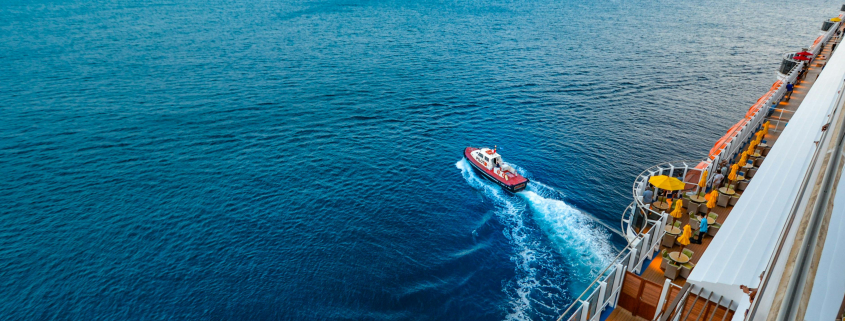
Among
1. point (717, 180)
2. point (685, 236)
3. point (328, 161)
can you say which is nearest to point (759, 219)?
point (685, 236)

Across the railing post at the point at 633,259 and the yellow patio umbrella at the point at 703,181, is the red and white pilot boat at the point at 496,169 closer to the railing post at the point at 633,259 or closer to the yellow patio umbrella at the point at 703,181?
the yellow patio umbrella at the point at 703,181

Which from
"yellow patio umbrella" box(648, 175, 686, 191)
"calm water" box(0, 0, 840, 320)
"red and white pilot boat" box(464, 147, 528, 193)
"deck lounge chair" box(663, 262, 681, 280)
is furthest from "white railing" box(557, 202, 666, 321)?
"red and white pilot boat" box(464, 147, 528, 193)

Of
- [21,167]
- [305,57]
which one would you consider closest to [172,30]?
[305,57]

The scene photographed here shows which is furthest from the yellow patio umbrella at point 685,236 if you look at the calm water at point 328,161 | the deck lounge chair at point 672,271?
the calm water at point 328,161

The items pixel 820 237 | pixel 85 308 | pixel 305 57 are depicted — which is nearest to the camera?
pixel 820 237

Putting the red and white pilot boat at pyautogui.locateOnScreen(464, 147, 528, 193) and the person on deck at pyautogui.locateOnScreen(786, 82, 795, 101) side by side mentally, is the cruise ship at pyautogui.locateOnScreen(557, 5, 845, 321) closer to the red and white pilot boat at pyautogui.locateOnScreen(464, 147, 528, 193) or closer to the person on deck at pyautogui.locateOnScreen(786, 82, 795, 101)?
the person on deck at pyautogui.locateOnScreen(786, 82, 795, 101)

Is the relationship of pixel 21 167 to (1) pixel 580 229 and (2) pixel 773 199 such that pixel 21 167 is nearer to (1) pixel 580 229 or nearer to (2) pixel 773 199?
(1) pixel 580 229

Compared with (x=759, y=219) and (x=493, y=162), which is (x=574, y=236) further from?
(x=759, y=219)
